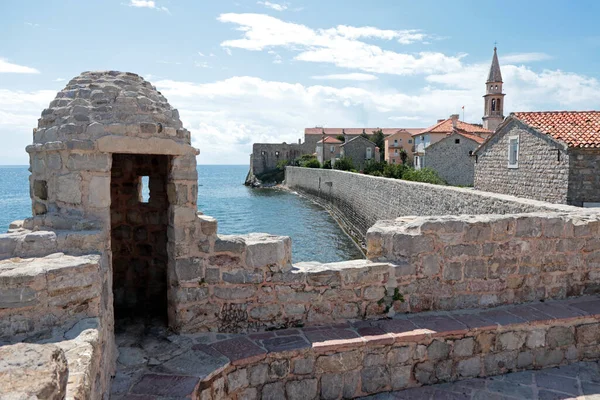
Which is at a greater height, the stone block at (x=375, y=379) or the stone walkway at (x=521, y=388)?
the stone block at (x=375, y=379)

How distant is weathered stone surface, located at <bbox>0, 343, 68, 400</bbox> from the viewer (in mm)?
1885

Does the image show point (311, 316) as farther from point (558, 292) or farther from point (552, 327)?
point (558, 292)

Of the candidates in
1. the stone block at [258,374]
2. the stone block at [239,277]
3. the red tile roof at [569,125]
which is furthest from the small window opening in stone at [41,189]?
the red tile roof at [569,125]

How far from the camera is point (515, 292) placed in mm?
5418

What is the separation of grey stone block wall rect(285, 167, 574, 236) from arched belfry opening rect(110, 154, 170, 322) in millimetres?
7280

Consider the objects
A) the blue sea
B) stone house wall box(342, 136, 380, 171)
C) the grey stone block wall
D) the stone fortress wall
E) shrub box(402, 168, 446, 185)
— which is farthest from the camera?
stone house wall box(342, 136, 380, 171)

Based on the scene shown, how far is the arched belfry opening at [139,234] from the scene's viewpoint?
6.28 metres

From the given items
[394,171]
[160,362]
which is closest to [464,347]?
[160,362]

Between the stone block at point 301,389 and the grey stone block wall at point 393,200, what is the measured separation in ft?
21.6

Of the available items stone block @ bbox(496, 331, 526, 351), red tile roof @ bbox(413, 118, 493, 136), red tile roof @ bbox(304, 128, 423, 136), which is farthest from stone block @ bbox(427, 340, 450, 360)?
red tile roof @ bbox(304, 128, 423, 136)

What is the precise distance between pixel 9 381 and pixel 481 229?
462 centimetres

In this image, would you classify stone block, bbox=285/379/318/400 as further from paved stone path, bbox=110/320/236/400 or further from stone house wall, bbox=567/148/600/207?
stone house wall, bbox=567/148/600/207

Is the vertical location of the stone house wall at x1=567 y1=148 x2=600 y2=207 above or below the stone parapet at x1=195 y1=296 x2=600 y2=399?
above

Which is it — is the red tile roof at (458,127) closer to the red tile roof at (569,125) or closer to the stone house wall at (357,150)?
the stone house wall at (357,150)
